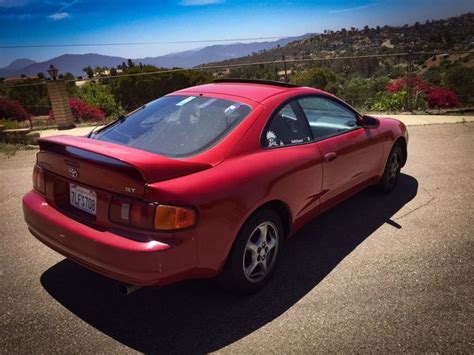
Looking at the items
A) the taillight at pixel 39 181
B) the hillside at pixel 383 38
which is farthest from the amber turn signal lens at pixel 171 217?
the hillside at pixel 383 38

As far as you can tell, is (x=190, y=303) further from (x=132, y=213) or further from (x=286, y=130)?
(x=286, y=130)

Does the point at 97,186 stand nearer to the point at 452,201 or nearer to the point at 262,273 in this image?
the point at 262,273

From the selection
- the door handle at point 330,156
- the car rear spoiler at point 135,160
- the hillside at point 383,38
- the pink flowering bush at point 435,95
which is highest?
A: the hillside at point 383,38

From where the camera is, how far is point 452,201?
15.6 ft

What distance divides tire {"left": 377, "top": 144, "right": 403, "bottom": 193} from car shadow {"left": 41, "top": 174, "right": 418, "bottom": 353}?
3.99 ft

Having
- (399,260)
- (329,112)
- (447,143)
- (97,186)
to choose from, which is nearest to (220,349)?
(97,186)

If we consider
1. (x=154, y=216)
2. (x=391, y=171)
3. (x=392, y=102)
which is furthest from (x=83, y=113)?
(x=154, y=216)

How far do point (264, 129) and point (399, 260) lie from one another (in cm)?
172

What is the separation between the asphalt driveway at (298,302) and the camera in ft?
8.42

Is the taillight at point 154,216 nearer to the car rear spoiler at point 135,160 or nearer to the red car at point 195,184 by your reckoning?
the red car at point 195,184

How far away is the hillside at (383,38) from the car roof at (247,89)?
53928 millimetres

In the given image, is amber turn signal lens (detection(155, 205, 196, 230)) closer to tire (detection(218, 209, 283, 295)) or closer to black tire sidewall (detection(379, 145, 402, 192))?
tire (detection(218, 209, 283, 295))

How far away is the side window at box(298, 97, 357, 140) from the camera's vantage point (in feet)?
12.6

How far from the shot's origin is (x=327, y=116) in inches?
169
